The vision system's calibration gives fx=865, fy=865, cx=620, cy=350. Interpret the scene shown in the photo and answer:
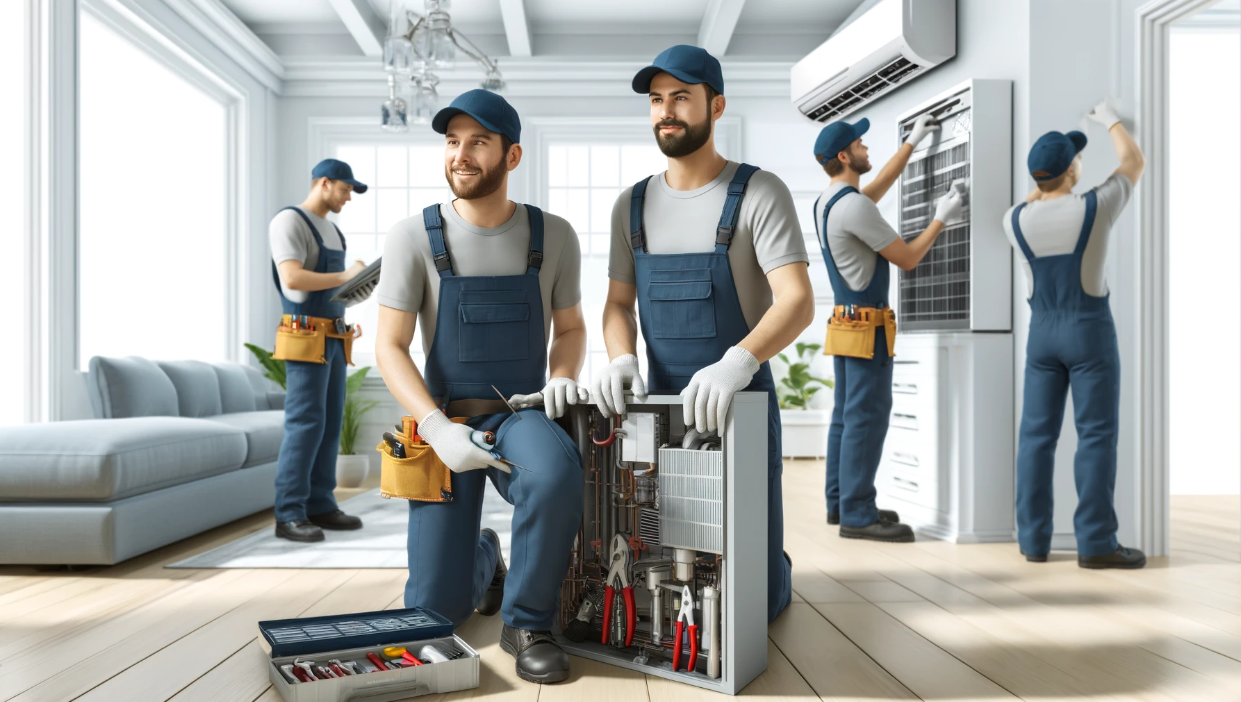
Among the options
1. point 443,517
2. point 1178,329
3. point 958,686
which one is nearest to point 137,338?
point 443,517

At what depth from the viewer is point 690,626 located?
6.16 feet

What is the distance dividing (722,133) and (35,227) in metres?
4.52

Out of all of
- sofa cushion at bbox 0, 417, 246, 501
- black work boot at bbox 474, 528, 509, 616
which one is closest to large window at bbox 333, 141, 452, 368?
sofa cushion at bbox 0, 417, 246, 501

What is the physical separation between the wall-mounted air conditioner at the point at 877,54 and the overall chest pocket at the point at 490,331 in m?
2.67

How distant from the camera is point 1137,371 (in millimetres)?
3346

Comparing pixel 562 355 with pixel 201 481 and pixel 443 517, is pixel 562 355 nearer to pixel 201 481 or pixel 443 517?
pixel 443 517

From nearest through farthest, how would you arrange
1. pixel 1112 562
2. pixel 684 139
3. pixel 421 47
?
pixel 684 139 → pixel 1112 562 → pixel 421 47

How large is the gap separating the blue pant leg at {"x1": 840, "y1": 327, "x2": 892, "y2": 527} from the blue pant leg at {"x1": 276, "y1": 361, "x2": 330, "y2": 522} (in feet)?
7.31

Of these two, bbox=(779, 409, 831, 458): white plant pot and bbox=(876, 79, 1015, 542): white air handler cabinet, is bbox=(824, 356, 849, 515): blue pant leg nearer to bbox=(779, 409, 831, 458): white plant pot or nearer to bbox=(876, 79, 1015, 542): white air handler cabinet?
bbox=(876, 79, 1015, 542): white air handler cabinet

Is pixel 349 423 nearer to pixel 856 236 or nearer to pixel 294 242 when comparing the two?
pixel 294 242

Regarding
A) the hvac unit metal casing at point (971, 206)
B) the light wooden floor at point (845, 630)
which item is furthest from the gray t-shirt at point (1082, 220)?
the light wooden floor at point (845, 630)

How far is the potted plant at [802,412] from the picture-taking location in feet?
20.8

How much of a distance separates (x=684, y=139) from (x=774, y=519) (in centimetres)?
103

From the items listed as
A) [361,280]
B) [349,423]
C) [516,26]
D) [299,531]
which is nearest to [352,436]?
[349,423]
